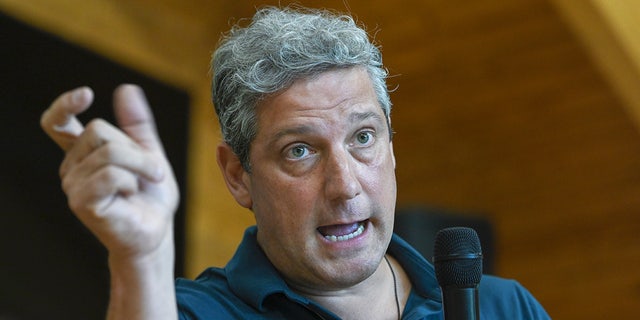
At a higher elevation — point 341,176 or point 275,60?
point 275,60

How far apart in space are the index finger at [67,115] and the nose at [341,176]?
2.05 feet

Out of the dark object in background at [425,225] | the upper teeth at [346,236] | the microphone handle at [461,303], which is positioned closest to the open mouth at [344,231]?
the upper teeth at [346,236]

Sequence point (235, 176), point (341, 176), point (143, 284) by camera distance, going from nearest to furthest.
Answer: point (143, 284), point (341, 176), point (235, 176)

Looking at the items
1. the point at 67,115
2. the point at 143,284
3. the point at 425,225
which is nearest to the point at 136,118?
the point at 67,115

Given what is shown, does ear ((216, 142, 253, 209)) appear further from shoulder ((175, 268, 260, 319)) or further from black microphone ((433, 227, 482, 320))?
black microphone ((433, 227, 482, 320))

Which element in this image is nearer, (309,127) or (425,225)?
(309,127)

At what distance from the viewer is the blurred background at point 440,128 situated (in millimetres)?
4543

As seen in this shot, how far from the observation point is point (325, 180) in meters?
1.88

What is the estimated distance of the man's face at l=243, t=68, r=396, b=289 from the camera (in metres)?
1.87

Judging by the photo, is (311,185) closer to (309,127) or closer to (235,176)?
(309,127)

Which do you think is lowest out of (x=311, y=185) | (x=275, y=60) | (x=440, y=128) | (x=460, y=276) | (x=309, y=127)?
(x=460, y=276)

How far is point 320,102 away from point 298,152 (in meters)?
0.10

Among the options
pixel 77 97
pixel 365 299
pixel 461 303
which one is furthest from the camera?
pixel 365 299

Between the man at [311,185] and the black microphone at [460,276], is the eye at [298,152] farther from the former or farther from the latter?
the black microphone at [460,276]
